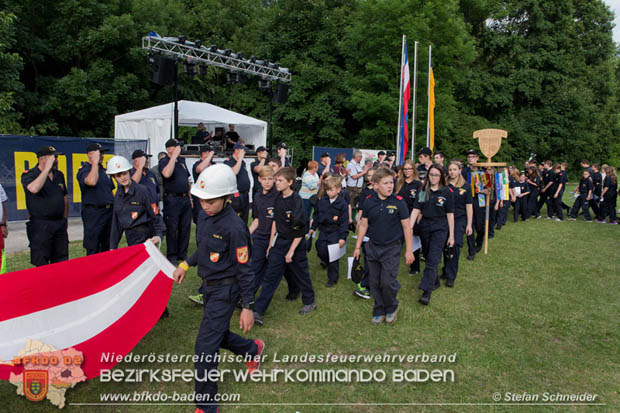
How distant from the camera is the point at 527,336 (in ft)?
18.3

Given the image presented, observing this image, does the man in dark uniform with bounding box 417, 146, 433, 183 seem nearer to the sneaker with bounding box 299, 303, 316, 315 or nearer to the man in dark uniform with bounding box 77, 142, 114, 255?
the sneaker with bounding box 299, 303, 316, 315

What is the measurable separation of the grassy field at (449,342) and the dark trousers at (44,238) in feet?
5.91

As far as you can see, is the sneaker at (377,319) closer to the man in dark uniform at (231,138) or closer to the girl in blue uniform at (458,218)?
the girl in blue uniform at (458,218)

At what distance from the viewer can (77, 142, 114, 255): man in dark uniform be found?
639 cm

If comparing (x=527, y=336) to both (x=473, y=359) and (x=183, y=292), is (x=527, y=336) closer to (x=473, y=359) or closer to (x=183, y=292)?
(x=473, y=359)

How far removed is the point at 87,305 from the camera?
4199mm

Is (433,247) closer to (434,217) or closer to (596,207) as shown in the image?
(434,217)

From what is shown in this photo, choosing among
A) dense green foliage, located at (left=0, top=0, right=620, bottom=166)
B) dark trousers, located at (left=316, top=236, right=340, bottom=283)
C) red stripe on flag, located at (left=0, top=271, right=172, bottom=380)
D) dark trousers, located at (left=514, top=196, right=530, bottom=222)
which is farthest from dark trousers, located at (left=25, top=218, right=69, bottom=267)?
dense green foliage, located at (left=0, top=0, right=620, bottom=166)

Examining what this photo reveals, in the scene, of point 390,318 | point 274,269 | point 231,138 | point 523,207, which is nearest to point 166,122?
point 231,138

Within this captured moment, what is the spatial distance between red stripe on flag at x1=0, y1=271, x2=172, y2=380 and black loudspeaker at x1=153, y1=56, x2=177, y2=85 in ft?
38.1

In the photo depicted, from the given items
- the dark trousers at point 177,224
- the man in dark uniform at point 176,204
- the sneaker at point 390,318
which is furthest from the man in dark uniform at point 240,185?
the sneaker at point 390,318

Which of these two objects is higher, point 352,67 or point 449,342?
point 352,67

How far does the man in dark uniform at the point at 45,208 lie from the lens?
5664 mm

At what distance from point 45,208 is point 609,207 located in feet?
56.4
